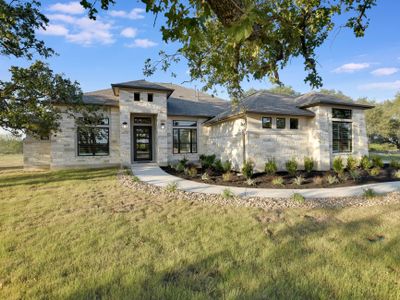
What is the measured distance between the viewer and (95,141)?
13664 mm

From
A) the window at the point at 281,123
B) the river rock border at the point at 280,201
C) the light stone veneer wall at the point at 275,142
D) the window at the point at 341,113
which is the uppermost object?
the window at the point at 341,113

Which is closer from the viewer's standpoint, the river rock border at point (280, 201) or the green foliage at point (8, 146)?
the river rock border at point (280, 201)

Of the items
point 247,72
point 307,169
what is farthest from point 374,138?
point 247,72

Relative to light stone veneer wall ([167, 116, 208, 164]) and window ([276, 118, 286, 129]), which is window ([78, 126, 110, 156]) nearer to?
light stone veneer wall ([167, 116, 208, 164])

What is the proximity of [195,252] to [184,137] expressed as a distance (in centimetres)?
1294

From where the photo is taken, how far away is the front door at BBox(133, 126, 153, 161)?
1515cm

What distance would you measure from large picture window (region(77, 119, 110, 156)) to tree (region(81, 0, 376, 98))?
7.66m

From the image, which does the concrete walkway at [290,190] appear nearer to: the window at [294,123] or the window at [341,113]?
the window at [294,123]

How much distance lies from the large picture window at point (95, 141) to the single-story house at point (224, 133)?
6 cm

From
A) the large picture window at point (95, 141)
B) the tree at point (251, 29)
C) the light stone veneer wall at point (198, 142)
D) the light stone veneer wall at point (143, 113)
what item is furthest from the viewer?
the light stone veneer wall at point (198, 142)

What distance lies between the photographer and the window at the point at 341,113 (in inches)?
522

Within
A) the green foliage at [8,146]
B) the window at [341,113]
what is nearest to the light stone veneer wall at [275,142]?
the window at [341,113]

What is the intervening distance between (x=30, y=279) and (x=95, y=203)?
3488mm

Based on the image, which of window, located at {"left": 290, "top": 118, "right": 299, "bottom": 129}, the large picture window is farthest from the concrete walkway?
the large picture window
